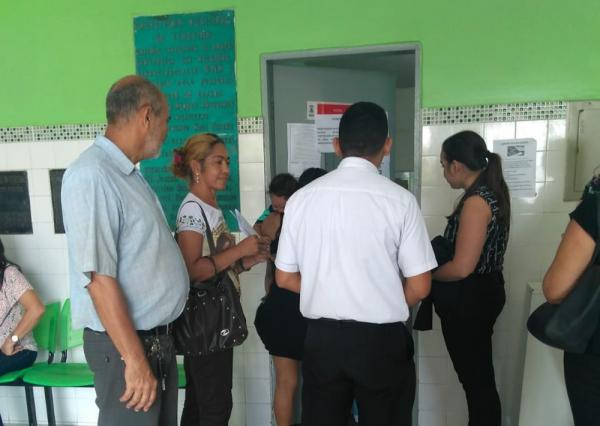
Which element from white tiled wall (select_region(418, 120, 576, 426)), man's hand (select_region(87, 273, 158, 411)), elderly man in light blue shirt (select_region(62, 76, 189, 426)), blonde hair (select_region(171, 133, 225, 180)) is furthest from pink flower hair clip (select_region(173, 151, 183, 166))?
white tiled wall (select_region(418, 120, 576, 426))

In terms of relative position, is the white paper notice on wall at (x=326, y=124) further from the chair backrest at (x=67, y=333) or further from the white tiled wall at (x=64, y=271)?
the chair backrest at (x=67, y=333)

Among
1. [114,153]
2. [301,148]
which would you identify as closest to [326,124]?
[301,148]

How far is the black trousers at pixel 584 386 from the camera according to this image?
1384 mm

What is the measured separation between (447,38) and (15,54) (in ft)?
8.29

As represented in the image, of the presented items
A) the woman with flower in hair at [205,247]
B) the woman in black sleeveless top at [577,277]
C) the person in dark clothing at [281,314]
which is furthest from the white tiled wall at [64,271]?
the woman in black sleeveless top at [577,277]

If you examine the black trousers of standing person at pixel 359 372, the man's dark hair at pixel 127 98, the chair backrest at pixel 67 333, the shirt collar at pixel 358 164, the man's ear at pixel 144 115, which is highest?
the man's dark hair at pixel 127 98

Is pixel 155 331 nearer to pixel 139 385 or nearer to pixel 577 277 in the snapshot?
pixel 139 385

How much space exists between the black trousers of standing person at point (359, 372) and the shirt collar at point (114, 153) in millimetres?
803

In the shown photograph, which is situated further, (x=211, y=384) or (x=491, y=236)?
(x=491, y=236)

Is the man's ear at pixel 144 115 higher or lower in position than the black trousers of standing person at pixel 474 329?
higher

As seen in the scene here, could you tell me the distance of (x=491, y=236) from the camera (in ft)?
6.53

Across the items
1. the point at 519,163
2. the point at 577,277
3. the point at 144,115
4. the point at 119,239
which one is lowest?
the point at 577,277

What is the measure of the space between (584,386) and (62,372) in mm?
2532

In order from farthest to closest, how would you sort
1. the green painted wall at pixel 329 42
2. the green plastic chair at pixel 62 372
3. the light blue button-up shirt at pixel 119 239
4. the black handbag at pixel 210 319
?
1. the green plastic chair at pixel 62 372
2. the green painted wall at pixel 329 42
3. the black handbag at pixel 210 319
4. the light blue button-up shirt at pixel 119 239
